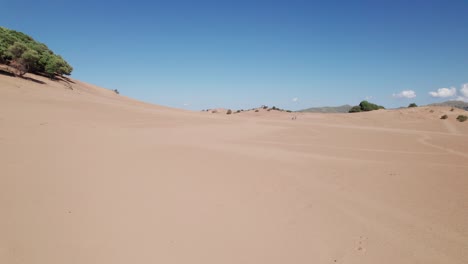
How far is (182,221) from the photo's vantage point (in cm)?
309

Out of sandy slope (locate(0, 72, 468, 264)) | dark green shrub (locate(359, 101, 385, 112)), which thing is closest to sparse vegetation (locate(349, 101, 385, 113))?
dark green shrub (locate(359, 101, 385, 112))

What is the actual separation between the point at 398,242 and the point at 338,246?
0.73m

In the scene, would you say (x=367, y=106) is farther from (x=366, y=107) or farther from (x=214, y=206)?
(x=214, y=206)

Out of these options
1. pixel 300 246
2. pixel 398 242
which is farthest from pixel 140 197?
pixel 398 242

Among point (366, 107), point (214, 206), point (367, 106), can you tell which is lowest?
point (214, 206)

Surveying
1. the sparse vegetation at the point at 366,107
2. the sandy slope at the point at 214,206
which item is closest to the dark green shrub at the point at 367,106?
the sparse vegetation at the point at 366,107

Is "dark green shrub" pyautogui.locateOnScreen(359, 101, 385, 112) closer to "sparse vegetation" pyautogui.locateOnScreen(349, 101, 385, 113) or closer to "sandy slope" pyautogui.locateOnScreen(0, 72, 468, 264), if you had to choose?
"sparse vegetation" pyautogui.locateOnScreen(349, 101, 385, 113)

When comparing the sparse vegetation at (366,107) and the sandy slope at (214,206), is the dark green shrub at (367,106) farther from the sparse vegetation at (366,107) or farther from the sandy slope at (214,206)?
the sandy slope at (214,206)

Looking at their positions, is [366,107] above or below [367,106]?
below

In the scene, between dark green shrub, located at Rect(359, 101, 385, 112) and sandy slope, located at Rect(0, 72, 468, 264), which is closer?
sandy slope, located at Rect(0, 72, 468, 264)

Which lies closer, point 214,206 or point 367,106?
point 214,206

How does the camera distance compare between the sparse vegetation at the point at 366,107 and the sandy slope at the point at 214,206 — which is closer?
the sandy slope at the point at 214,206

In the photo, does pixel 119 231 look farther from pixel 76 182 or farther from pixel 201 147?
pixel 201 147

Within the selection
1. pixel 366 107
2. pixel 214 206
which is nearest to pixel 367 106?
pixel 366 107
